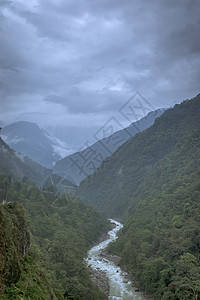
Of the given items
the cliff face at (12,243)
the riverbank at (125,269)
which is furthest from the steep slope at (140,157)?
the cliff face at (12,243)

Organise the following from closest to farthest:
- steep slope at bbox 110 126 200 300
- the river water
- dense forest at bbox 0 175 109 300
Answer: dense forest at bbox 0 175 109 300
steep slope at bbox 110 126 200 300
the river water

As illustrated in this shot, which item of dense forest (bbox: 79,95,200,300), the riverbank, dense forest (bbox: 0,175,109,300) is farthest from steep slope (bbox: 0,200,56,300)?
the riverbank

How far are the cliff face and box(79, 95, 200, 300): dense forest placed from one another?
653 inches

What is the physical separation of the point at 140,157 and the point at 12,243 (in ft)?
275

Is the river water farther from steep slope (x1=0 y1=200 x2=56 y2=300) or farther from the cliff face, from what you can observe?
the cliff face

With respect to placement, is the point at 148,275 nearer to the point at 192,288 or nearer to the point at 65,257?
the point at 192,288

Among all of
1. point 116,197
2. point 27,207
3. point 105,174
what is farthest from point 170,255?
point 105,174

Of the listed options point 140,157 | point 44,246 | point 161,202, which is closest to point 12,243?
point 44,246

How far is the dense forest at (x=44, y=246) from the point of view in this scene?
1662 cm

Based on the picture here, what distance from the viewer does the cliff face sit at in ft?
50.3

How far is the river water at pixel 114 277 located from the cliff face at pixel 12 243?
55.4 feet

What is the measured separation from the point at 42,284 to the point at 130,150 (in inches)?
3681

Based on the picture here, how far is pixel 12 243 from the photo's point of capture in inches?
697

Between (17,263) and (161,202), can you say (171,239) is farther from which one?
(17,263)
